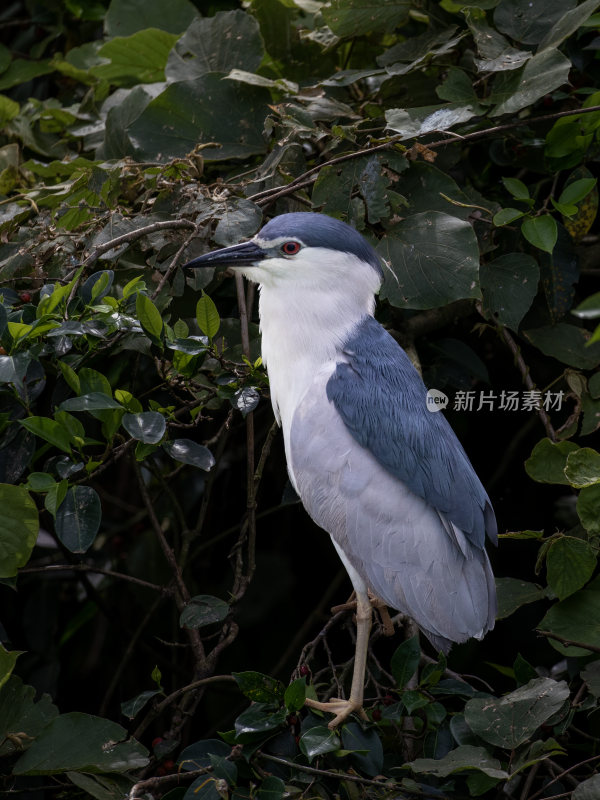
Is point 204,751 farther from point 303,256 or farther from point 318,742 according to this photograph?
point 303,256

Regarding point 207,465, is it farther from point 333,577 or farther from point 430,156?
point 333,577

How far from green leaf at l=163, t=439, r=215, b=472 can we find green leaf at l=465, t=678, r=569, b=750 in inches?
27.4

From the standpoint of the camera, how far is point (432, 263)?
1.91m

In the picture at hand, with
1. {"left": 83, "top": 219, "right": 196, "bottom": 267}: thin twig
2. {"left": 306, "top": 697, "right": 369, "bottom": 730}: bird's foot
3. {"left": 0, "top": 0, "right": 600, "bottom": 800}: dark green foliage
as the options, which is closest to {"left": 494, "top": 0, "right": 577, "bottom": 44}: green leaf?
{"left": 0, "top": 0, "right": 600, "bottom": 800}: dark green foliage

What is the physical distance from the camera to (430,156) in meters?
1.93

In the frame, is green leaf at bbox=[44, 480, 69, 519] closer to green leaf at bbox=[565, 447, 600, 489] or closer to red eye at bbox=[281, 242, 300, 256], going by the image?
red eye at bbox=[281, 242, 300, 256]

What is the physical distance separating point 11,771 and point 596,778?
1.13 metres

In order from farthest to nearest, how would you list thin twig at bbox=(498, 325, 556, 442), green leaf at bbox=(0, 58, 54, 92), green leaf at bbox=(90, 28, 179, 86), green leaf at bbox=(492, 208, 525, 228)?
green leaf at bbox=(0, 58, 54, 92), green leaf at bbox=(90, 28, 179, 86), thin twig at bbox=(498, 325, 556, 442), green leaf at bbox=(492, 208, 525, 228)

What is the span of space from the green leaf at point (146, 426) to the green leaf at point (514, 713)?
0.79 metres

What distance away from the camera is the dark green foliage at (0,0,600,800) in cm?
166

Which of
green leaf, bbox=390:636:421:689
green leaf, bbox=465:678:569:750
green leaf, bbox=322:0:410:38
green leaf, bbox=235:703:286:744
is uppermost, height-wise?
green leaf, bbox=322:0:410:38

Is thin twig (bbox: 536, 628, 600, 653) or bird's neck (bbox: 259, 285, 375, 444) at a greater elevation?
bird's neck (bbox: 259, 285, 375, 444)

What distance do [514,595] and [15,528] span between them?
1.09 m

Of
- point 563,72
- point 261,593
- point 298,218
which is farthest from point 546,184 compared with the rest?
point 261,593
